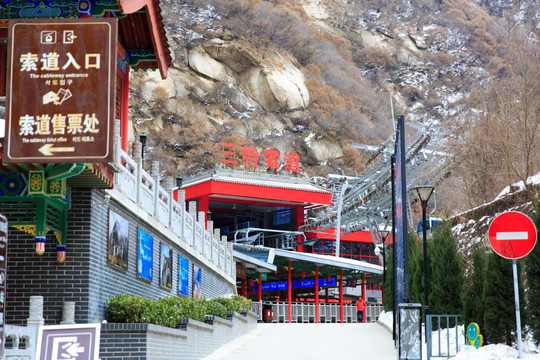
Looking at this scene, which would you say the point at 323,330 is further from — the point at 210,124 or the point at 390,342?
the point at 210,124

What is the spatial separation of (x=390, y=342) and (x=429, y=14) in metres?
114

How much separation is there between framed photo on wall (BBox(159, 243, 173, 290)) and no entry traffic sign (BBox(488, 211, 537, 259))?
32.9 ft

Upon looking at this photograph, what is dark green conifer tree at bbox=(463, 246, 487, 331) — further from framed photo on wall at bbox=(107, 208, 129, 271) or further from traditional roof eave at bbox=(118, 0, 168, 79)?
traditional roof eave at bbox=(118, 0, 168, 79)

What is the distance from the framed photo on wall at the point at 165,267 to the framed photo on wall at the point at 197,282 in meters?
3.76

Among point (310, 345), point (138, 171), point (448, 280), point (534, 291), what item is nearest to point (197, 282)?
point (310, 345)

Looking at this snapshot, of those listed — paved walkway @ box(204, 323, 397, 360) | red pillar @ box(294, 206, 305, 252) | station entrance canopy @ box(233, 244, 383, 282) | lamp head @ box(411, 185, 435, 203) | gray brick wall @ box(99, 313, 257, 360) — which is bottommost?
paved walkway @ box(204, 323, 397, 360)

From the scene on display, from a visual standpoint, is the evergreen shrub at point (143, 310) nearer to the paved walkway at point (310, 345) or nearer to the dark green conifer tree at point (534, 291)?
the paved walkway at point (310, 345)

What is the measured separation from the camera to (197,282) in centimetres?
2436

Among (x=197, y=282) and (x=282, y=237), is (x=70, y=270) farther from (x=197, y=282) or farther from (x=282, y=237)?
(x=282, y=237)

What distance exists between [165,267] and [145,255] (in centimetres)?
230

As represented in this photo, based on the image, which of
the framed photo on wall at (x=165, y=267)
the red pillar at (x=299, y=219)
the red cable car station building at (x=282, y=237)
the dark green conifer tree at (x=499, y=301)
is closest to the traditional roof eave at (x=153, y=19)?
the framed photo on wall at (x=165, y=267)

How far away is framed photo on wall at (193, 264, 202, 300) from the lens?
23.8 metres

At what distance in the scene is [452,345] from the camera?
629 inches

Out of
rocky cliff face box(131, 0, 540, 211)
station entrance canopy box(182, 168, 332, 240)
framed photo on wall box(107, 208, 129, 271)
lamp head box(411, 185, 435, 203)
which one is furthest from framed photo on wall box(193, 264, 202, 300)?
station entrance canopy box(182, 168, 332, 240)
